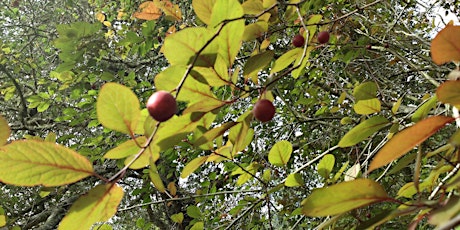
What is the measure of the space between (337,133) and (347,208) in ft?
10.5

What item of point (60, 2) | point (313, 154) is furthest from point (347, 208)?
point (60, 2)

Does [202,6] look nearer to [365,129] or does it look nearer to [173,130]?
[173,130]

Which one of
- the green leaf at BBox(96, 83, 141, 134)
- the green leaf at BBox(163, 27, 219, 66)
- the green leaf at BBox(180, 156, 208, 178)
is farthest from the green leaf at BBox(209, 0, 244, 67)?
the green leaf at BBox(180, 156, 208, 178)

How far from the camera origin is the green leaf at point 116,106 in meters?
0.55

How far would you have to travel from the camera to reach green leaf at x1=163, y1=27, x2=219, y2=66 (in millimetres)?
602

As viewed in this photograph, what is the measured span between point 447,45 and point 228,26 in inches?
12.5

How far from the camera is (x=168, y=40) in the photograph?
605 mm

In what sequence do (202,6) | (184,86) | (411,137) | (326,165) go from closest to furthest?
1. (411,137)
2. (184,86)
3. (202,6)
4. (326,165)

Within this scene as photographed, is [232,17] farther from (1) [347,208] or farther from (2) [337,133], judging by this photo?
(2) [337,133]

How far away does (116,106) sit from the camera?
551 millimetres

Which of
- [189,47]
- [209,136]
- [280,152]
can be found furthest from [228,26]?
[280,152]

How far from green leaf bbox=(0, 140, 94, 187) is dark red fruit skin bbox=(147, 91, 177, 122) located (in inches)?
4.8

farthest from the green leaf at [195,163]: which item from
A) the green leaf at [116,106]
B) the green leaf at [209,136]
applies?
the green leaf at [116,106]

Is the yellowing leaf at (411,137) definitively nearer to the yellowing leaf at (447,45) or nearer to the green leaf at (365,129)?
the yellowing leaf at (447,45)
